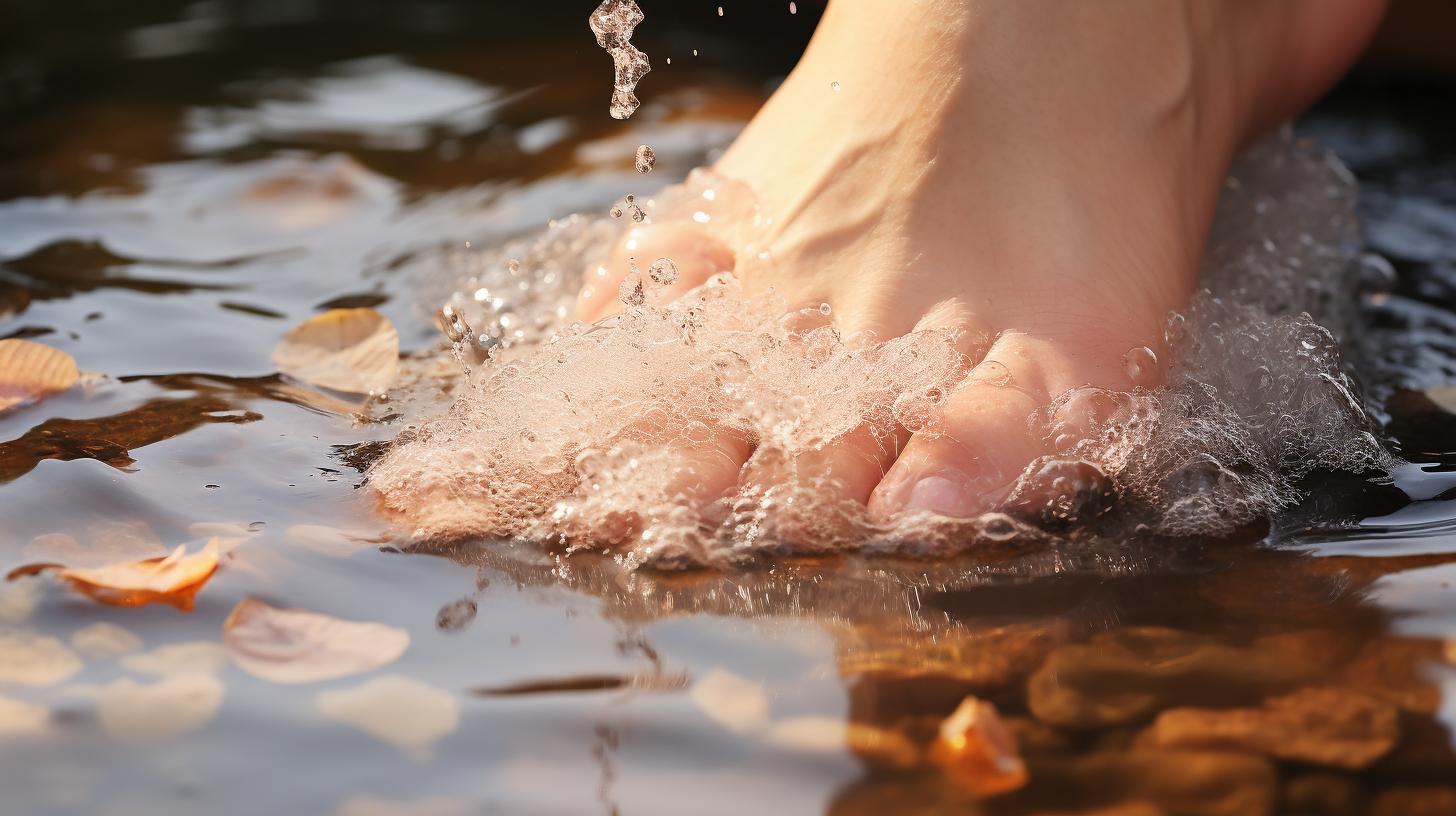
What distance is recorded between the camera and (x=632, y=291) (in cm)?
100

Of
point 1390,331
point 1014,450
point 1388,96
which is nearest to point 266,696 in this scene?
point 1014,450

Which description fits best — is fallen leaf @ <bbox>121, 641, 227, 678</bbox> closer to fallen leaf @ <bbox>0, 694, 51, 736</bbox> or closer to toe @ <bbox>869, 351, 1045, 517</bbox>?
fallen leaf @ <bbox>0, 694, 51, 736</bbox>

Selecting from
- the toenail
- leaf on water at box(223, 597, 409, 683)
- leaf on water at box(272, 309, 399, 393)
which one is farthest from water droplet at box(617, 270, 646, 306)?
leaf on water at box(223, 597, 409, 683)

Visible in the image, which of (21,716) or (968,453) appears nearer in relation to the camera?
(21,716)

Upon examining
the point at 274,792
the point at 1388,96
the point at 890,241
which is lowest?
the point at 274,792

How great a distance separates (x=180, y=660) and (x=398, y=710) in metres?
0.14

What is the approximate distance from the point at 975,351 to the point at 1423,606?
1.26 feet

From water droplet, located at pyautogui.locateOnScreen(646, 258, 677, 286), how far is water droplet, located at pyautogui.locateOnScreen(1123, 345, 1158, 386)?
41 cm

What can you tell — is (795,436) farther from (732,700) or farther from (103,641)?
(103,641)

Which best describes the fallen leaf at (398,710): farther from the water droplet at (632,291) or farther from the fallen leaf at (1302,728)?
the water droplet at (632,291)

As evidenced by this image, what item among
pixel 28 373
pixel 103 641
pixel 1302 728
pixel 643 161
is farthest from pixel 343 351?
pixel 1302 728

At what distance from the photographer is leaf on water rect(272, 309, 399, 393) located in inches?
39.8

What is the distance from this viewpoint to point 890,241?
3.19 ft

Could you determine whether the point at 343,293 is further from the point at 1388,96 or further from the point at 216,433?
the point at 1388,96
